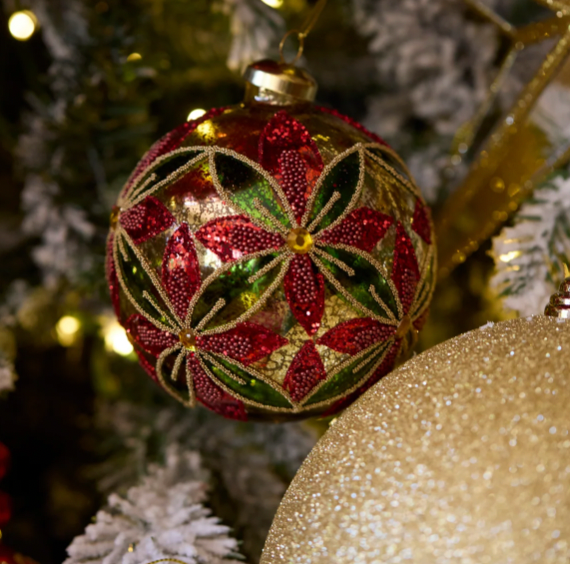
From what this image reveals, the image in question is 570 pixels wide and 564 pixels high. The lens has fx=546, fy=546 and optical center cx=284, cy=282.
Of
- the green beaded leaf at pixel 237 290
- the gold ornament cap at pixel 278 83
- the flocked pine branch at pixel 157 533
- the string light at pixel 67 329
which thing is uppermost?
the gold ornament cap at pixel 278 83

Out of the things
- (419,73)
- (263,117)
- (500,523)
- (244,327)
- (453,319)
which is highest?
(419,73)

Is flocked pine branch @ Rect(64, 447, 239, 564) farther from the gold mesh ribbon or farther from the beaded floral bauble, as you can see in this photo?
the gold mesh ribbon

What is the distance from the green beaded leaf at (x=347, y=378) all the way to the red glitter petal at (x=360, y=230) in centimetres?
8

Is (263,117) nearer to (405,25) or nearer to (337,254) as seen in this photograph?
(337,254)

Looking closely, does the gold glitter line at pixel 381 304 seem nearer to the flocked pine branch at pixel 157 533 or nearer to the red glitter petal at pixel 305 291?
the red glitter petal at pixel 305 291

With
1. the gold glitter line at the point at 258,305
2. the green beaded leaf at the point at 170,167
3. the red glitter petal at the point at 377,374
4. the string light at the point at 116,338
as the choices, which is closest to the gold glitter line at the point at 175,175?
the green beaded leaf at the point at 170,167

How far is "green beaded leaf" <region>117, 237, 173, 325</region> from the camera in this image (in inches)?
15.9

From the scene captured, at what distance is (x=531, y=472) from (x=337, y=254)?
18 centimetres

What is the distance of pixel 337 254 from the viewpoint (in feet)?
1.25

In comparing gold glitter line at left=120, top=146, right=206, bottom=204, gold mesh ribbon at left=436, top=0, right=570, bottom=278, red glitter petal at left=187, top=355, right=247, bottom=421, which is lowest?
red glitter petal at left=187, top=355, right=247, bottom=421

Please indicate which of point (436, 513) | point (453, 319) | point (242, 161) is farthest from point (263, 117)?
point (453, 319)

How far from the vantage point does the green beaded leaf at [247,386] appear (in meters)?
0.40

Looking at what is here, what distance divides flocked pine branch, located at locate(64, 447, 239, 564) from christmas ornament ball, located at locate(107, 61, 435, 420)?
11 centimetres

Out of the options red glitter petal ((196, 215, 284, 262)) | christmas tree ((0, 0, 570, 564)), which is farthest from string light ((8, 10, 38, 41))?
red glitter petal ((196, 215, 284, 262))
